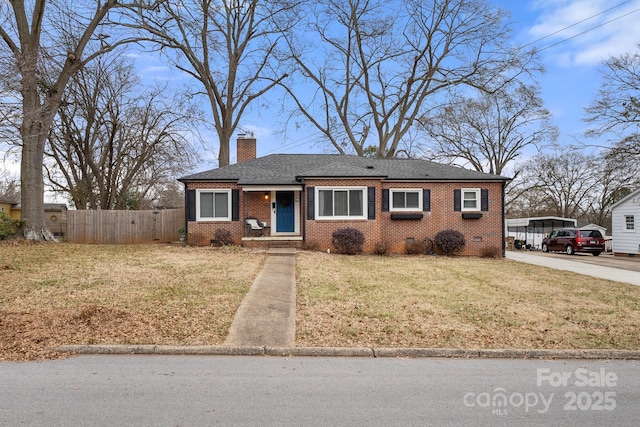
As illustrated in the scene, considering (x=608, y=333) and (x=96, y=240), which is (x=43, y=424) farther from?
(x=96, y=240)

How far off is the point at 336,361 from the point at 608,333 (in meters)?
4.26

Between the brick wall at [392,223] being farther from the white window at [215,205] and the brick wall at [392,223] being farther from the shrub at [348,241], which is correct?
the shrub at [348,241]

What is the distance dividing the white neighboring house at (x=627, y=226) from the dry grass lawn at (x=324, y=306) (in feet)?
59.0

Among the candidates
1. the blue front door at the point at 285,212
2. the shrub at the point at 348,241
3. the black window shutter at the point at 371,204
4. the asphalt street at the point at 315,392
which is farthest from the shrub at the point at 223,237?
the asphalt street at the point at 315,392

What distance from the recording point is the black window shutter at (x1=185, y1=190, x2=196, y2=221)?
17.8 m

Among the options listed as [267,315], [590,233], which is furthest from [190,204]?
[590,233]

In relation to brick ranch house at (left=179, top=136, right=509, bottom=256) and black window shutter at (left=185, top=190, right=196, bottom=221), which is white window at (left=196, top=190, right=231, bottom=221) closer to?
brick ranch house at (left=179, top=136, right=509, bottom=256)

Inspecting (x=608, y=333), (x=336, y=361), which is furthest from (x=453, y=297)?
(x=336, y=361)

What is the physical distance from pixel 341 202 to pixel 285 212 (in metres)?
3.04

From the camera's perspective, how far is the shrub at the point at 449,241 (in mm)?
17531

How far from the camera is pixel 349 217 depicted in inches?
674

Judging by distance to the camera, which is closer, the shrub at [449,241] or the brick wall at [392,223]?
the brick wall at [392,223]

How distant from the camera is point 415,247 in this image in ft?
58.2

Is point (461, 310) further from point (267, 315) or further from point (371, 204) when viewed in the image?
point (371, 204)
